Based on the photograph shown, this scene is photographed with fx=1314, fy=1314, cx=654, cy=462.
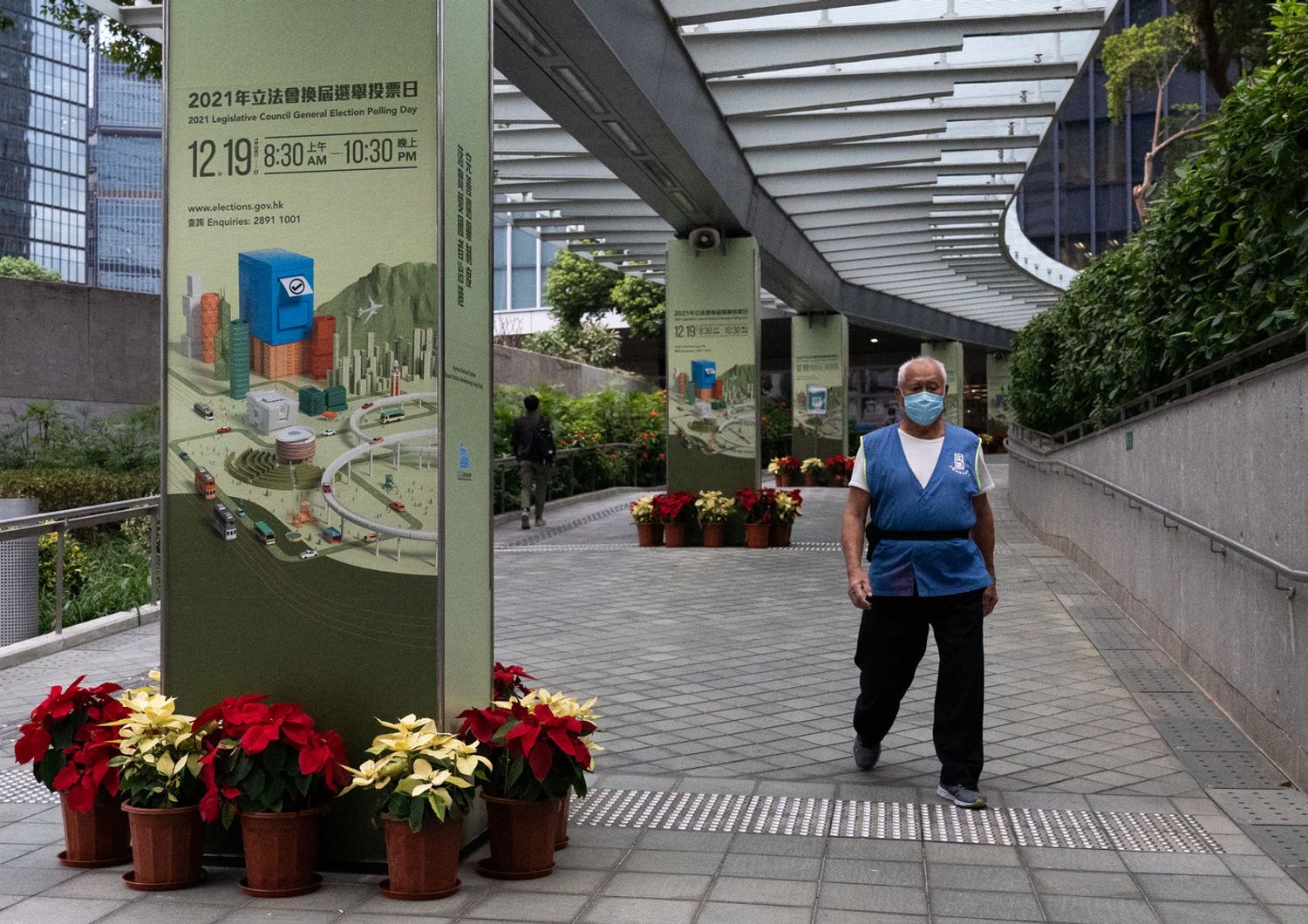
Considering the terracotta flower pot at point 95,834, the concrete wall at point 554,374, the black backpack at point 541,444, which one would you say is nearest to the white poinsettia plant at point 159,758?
the terracotta flower pot at point 95,834

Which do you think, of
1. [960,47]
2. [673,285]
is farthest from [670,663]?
[673,285]

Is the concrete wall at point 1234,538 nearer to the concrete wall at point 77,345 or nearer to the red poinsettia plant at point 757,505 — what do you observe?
the red poinsettia plant at point 757,505

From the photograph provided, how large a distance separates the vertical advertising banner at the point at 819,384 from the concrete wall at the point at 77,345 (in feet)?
42.6

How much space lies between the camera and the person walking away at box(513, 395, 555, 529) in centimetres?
1536

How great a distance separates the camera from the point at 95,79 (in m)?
99.7

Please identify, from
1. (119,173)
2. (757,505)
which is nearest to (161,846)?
(757,505)

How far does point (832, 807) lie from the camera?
15.4 ft

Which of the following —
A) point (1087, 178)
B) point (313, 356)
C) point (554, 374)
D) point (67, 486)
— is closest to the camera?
point (313, 356)

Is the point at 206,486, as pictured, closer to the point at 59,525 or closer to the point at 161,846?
the point at 161,846

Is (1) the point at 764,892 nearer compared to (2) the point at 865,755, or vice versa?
(1) the point at 764,892

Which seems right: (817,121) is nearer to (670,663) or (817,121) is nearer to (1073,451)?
(1073,451)

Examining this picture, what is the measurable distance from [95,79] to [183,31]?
108 meters

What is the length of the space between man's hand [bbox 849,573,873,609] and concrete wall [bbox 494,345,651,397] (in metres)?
17.4

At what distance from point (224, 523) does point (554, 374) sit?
926 inches
